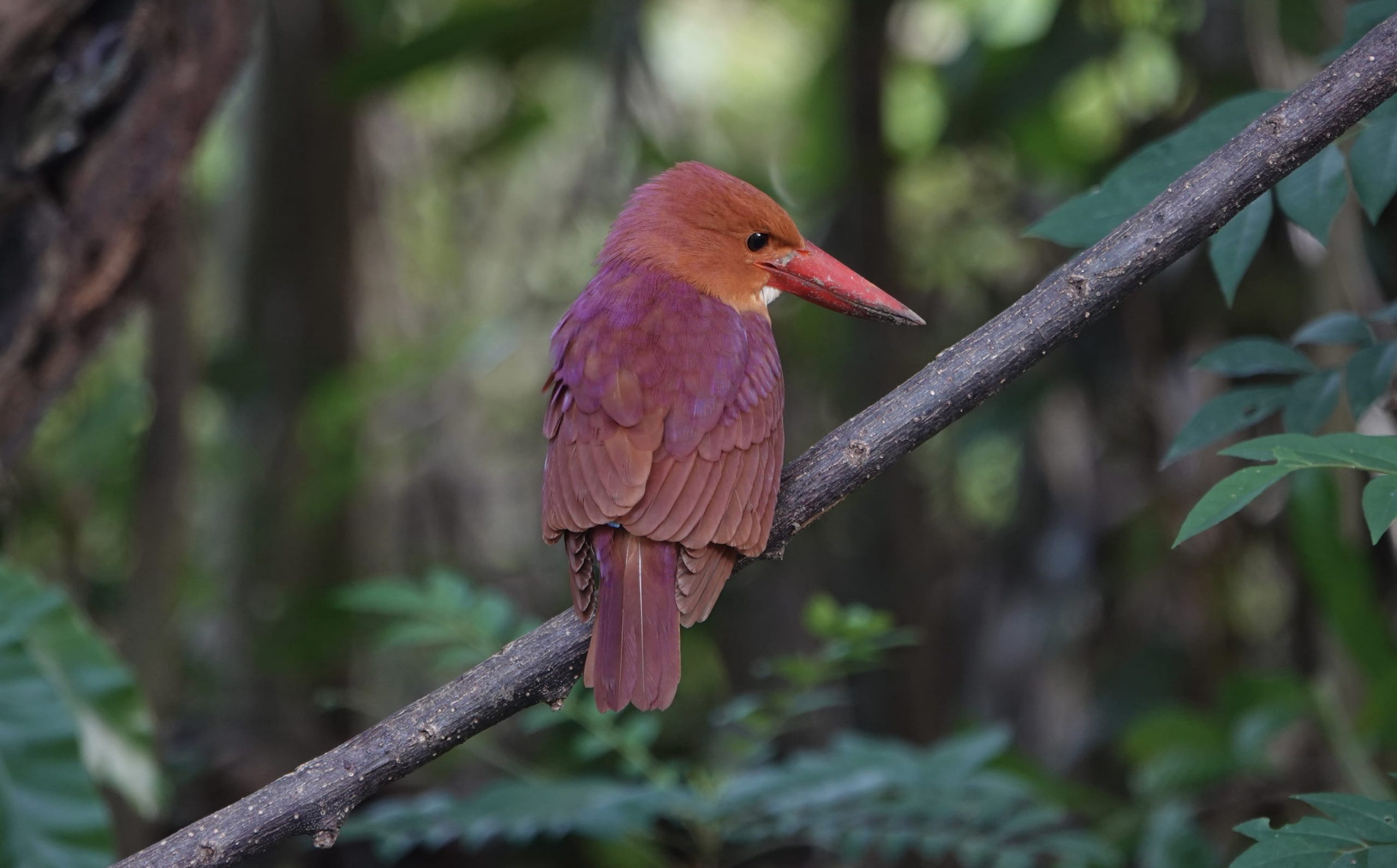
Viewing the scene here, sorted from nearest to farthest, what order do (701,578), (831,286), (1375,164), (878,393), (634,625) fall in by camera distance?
(1375,164)
(634,625)
(701,578)
(831,286)
(878,393)

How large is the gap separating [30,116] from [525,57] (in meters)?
2.25

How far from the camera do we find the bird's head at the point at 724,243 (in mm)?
2186

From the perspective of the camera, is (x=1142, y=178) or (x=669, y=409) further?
(x=669, y=409)

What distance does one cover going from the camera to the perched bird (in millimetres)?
1725

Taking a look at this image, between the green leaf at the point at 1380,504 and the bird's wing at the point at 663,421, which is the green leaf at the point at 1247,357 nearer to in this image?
the green leaf at the point at 1380,504

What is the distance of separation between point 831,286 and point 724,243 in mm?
212

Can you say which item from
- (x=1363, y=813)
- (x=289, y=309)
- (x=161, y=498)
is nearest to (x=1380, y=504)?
(x=1363, y=813)

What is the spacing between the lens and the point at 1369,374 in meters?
1.58

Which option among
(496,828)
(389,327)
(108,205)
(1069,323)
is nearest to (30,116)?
(108,205)

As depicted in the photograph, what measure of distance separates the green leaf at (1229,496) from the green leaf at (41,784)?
1607 mm

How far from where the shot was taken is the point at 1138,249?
148 centimetres

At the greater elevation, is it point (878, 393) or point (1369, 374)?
point (878, 393)

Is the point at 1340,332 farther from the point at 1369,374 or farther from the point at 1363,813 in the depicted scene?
the point at 1363,813

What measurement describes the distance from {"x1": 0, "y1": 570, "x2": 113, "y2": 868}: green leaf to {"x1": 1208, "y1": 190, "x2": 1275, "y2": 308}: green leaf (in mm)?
1779
